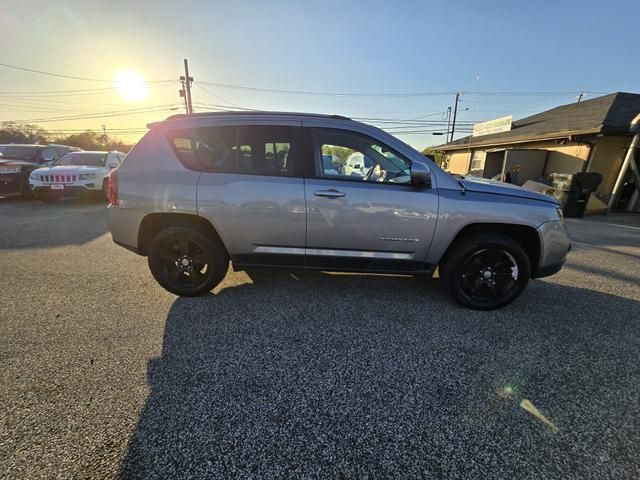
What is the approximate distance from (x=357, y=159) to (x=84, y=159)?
32.7 feet

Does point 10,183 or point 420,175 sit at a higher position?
point 420,175

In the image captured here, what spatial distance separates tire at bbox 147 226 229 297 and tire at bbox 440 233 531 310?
8.03 feet

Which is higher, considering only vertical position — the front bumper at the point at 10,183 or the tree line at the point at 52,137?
the tree line at the point at 52,137

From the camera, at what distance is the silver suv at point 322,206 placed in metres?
2.80

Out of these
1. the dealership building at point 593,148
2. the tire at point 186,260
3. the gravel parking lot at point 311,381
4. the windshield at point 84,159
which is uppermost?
the dealership building at point 593,148

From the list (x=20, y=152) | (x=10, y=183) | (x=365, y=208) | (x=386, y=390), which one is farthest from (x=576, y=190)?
(x=20, y=152)

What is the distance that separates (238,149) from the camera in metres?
2.90

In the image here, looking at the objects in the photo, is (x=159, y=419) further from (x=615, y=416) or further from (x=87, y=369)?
(x=615, y=416)

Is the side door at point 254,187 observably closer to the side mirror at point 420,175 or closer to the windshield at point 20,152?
the side mirror at point 420,175

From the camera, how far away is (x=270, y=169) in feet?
9.43

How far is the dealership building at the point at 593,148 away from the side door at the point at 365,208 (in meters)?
11.1

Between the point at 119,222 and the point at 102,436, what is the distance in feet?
7.02

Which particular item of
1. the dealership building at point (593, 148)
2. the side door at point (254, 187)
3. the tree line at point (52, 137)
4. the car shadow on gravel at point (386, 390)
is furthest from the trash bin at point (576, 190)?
the tree line at point (52, 137)

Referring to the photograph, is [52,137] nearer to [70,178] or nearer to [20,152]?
[20,152]
